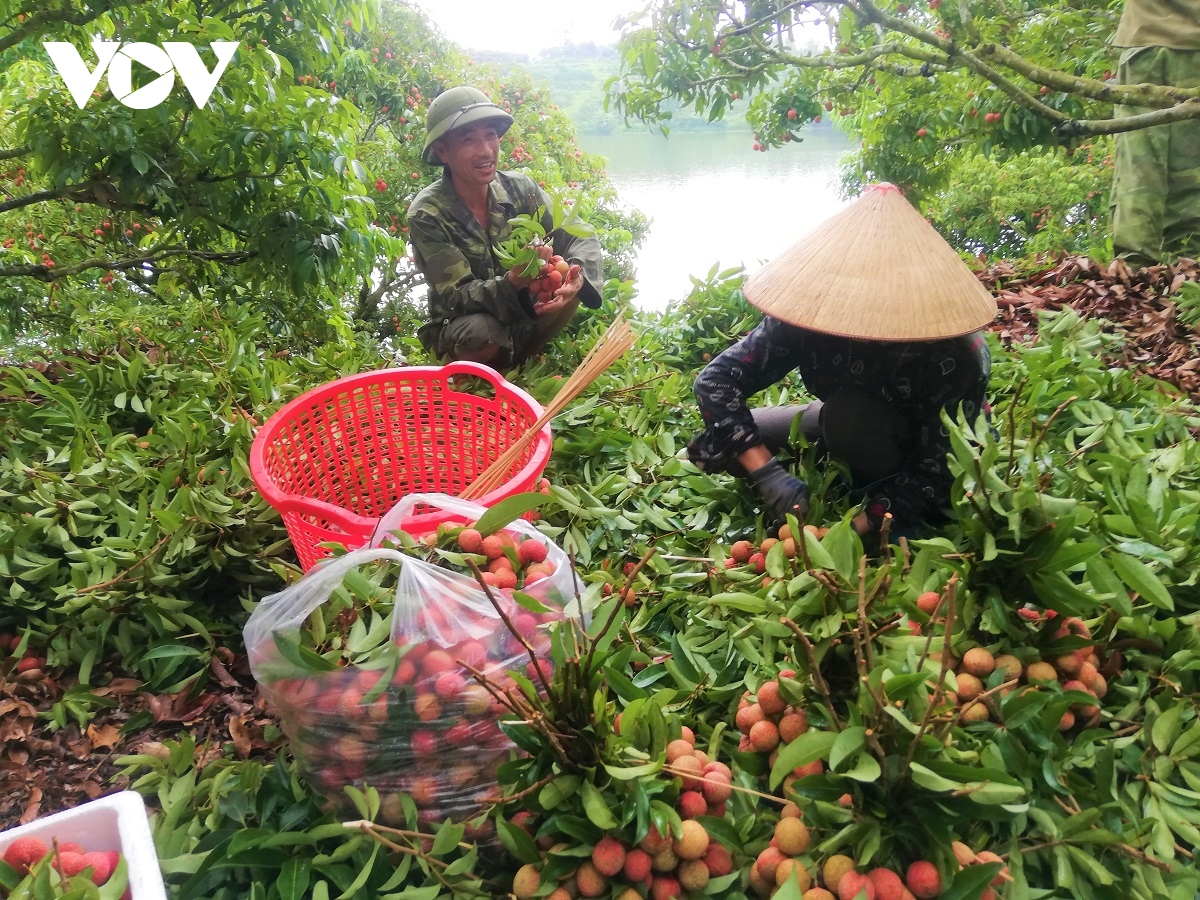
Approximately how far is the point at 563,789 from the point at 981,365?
0.89 m

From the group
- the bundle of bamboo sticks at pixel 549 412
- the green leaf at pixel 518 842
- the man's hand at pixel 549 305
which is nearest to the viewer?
the green leaf at pixel 518 842

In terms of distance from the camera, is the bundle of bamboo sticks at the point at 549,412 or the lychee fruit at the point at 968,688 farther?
the bundle of bamboo sticks at the point at 549,412

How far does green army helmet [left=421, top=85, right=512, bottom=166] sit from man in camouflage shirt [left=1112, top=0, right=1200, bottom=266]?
2038 mm

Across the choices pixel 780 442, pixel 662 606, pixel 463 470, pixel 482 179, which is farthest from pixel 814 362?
pixel 482 179

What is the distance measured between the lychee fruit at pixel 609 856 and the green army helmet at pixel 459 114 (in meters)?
1.67

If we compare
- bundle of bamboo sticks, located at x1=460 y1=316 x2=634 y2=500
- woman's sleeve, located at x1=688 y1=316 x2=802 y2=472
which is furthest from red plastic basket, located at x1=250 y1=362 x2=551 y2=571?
woman's sleeve, located at x1=688 y1=316 x2=802 y2=472

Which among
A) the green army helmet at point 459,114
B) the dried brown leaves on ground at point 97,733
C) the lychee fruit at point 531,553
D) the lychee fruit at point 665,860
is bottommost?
the dried brown leaves on ground at point 97,733

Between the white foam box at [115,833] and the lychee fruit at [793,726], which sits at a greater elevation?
the white foam box at [115,833]

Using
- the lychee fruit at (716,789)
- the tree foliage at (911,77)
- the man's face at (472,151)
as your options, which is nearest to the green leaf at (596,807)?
the lychee fruit at (716,789)

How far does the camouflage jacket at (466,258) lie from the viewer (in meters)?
2.00

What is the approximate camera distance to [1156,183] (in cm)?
255

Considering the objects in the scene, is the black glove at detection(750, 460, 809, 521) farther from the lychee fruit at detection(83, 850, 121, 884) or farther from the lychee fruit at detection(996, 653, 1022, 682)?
the lychee fruit at detection(83, 850, 121, 884)

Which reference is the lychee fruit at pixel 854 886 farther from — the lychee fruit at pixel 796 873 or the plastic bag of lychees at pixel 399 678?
the plastic bag of lychees at pixel 399 678

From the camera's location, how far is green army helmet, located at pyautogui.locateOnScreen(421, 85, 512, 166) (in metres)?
1.92
